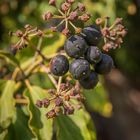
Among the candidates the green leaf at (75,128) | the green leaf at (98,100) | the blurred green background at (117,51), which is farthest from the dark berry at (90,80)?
the green leaf at (98,100)

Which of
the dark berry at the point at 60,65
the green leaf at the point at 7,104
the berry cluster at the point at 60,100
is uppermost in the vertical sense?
the dark berry at the point at 60,65

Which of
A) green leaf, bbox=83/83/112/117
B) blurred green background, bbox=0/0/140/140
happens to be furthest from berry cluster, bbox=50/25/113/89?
green leaf, bbox=83/83/112/117

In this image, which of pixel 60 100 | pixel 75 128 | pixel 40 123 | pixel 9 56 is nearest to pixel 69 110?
pixel 60 100

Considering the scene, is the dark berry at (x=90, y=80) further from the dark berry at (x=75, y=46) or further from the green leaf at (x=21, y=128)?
the green leaf at (x=21, y=128)

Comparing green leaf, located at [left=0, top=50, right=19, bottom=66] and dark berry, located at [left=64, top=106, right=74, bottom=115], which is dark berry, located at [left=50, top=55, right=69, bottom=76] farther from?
green leaf, located at [left=0, top=50, right=19, bottom=66]

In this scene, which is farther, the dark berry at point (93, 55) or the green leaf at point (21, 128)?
the green leaf at point (21, 128)
